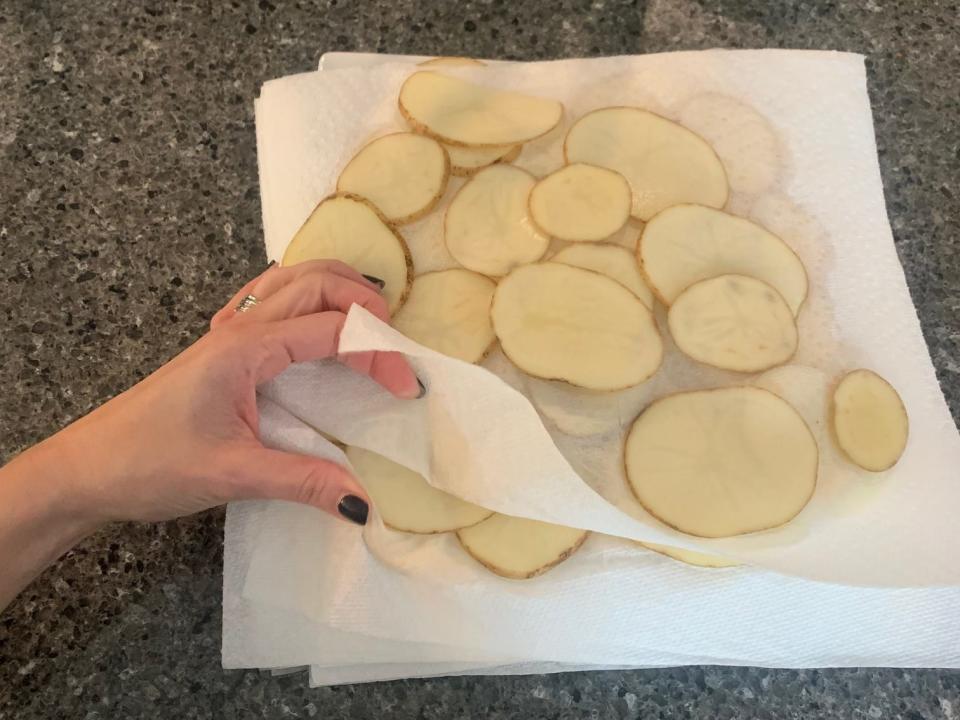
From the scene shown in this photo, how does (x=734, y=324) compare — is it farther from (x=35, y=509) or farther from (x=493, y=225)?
(x=35, y=509)

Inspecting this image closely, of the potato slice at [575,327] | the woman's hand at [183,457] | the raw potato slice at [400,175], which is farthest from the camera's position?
the raw potato slice at [400,175]

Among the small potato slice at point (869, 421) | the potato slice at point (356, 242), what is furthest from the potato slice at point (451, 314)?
the small potato slice at point (869, 421)

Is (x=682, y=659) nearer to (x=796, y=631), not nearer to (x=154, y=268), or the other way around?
(x=796, y=631)

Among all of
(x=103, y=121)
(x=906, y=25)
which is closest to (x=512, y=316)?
(x=103, y=121)

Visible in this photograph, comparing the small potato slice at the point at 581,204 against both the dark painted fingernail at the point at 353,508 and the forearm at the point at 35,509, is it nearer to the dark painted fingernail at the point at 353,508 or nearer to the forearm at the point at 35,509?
the dark painted fingernail at the point at 353,508

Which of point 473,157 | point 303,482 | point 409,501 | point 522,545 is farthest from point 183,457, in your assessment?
point 473,157

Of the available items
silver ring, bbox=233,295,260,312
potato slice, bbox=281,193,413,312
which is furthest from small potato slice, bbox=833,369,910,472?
silver ring, bbox=233,295,260,312
